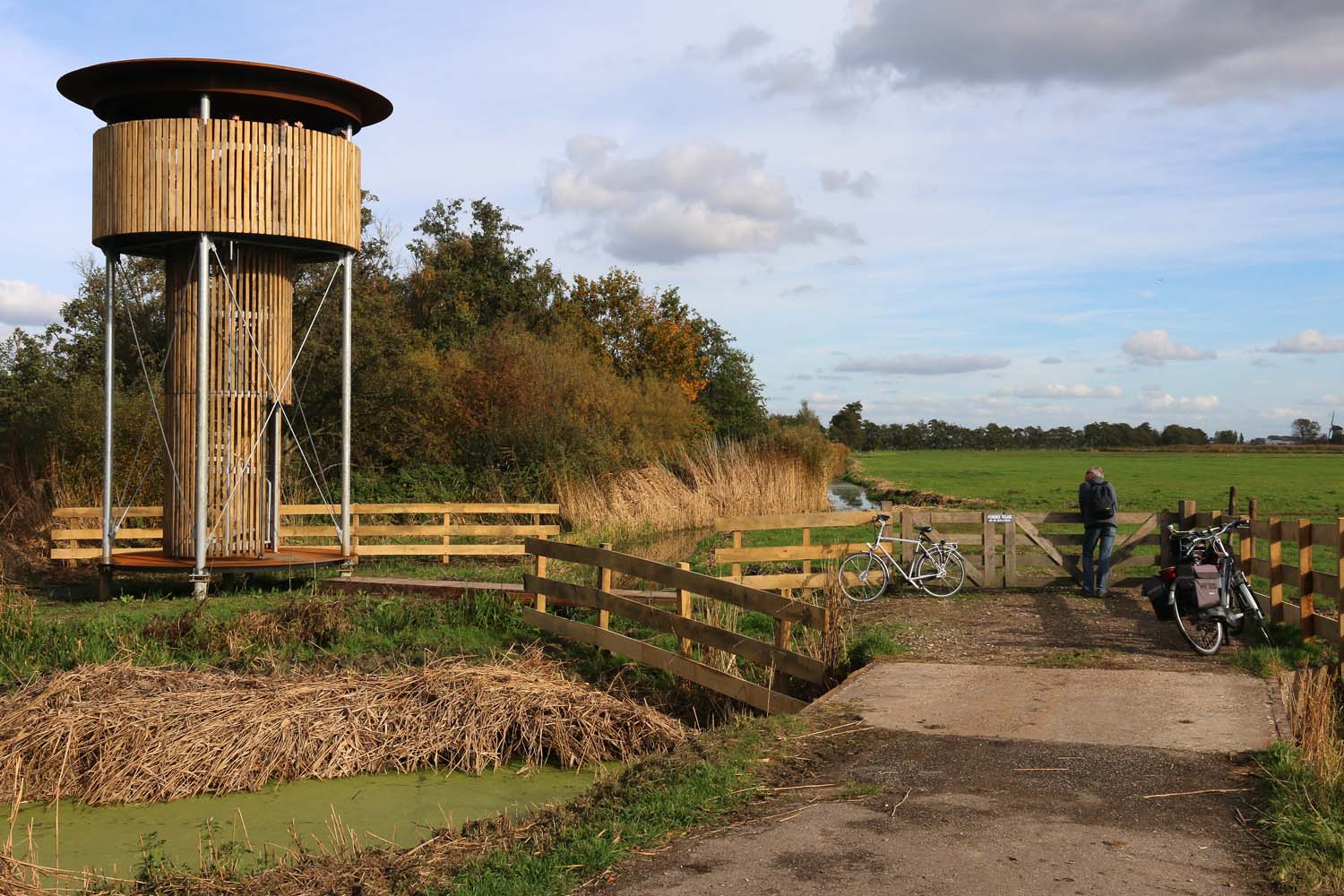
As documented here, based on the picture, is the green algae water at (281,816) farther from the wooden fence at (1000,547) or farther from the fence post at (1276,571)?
the fence post at (1276,571)

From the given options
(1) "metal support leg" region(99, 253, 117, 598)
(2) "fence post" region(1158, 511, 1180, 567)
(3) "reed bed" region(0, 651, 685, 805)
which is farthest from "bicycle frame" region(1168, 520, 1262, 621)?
(1) "metal support leg" region(99, 253, 117, 598)

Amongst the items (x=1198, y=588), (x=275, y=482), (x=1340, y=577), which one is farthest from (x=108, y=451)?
(x=1340, y=577)

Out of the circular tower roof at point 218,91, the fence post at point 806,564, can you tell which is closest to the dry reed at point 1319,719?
the fence post at point 806,564

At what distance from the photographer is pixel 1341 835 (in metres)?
5.81

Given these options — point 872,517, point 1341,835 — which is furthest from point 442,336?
point 1341,835

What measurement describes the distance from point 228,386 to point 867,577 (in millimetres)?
9196

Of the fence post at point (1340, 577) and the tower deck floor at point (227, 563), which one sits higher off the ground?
the fence post at point (1340, 577)

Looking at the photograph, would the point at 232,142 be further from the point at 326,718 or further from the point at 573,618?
the point at 326,718

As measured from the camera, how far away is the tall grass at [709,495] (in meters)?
25.1

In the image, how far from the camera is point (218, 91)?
1681 cm

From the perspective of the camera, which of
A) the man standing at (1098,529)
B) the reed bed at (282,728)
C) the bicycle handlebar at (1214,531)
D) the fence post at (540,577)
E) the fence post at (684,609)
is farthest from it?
the man standing at (1098,529)

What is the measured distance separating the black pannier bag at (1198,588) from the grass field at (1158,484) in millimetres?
20808

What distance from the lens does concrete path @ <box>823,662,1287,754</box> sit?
809 centimetres

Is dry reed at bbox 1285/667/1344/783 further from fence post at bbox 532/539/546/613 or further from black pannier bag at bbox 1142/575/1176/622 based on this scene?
fence post at bbox 532/539/546/613
